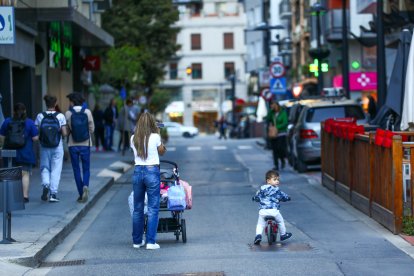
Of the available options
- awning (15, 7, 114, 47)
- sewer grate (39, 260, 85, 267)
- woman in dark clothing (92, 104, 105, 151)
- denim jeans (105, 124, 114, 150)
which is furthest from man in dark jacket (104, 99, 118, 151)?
sewer grate (39, 260, 85, 267)

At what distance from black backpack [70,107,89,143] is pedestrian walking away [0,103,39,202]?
2.02 feet

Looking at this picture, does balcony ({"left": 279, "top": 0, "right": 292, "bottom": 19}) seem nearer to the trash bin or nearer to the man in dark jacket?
the man in dark jacket

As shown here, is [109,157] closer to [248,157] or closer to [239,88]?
[248,157]

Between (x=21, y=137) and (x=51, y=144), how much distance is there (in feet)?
2.12

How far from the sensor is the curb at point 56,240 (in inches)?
461

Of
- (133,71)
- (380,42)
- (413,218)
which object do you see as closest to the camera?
(413,218)

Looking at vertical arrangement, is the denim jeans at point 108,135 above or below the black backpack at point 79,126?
below

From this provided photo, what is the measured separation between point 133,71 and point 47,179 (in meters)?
30.8

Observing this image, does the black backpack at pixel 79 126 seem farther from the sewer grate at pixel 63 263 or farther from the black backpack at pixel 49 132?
the sewer grate at pixel 63 263

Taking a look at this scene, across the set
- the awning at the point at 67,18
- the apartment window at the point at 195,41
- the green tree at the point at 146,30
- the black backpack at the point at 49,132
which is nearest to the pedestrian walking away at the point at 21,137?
the black backpack at the point at 49,132

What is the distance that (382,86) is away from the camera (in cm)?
2536

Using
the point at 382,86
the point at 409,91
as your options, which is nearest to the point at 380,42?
the point at 382,86

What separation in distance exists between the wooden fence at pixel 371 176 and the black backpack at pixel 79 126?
4.35 m

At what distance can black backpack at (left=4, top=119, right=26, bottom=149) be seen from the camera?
57.2 feet
